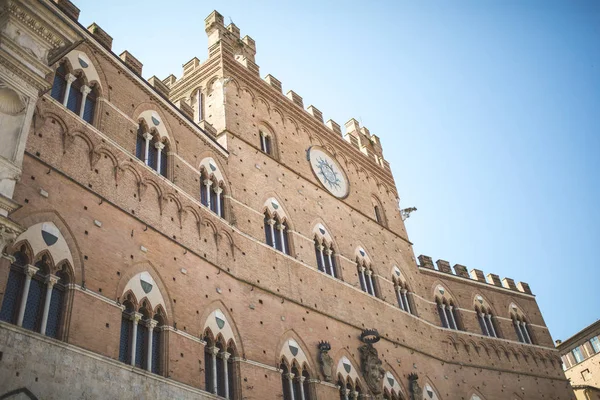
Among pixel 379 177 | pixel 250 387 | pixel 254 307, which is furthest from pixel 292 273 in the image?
pixel 379 177

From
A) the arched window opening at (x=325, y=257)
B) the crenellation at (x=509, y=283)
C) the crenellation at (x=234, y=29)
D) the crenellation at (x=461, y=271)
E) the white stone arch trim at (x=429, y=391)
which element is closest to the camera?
the arched window opening at (x=325, y=257)

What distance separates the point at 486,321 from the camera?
2067 centimetres

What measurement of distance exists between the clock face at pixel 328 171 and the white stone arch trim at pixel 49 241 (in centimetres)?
1034

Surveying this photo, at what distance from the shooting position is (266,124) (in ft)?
57.4

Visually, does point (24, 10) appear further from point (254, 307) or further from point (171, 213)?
point (254, 307)

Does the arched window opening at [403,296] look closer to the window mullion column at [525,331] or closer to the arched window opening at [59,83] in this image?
the window mullion column at [525,331]

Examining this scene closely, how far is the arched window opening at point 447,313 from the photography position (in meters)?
19.6

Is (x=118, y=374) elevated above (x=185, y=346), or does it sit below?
below

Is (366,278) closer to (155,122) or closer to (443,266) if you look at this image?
(443,266)

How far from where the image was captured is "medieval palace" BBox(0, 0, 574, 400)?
8.07m

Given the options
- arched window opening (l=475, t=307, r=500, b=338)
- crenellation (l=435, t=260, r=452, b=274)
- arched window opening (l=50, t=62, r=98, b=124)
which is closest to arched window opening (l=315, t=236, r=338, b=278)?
crenellation (l=435, t=260, r=452, b=274)

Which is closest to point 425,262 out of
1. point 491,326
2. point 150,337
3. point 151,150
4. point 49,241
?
point 491,326

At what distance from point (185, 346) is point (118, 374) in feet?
5.71

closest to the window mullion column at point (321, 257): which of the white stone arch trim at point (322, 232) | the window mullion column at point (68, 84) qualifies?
the white stone arch trim at point (322, 232)
